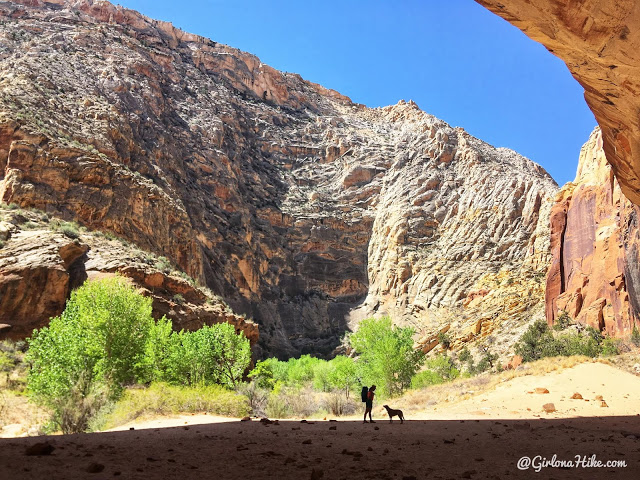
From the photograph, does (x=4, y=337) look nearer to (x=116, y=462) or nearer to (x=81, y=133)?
(x=116, y=462)

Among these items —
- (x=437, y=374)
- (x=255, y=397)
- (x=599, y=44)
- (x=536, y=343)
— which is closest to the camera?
(x=599, y=44)

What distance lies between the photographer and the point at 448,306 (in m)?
60.6

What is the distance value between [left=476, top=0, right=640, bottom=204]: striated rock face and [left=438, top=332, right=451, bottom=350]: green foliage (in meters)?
42.4

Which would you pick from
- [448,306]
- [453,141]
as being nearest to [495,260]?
[448,306]

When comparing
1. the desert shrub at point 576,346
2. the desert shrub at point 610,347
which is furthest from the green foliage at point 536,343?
the desert shrub at point 610,347

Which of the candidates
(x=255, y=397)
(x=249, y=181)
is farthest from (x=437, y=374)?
(x=249, y=181)

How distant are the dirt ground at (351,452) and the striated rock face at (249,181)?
3457 cm

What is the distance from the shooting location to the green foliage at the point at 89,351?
13.3 meters

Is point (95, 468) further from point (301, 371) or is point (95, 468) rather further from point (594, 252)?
point (301, 371)

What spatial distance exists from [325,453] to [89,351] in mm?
12529

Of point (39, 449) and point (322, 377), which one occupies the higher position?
point (39, 449)

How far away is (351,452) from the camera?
24.3 feet

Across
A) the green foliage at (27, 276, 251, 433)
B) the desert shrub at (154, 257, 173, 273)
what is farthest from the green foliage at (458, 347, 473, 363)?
the desert shrub at (154, 257, 173, 273)

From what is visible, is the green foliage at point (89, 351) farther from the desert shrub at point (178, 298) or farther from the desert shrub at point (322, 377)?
the desert shrub at point (322, 377)
